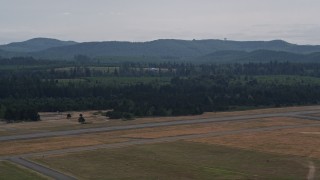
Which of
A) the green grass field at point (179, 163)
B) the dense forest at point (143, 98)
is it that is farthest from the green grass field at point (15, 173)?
the dense forest at point (143, 98)

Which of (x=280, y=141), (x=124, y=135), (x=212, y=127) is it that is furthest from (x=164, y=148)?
(x=212, y=127)

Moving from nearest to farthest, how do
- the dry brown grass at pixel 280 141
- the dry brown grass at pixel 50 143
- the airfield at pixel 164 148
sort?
the airfield at pixel 164 148 → the dry brown grass at pixel 280 141 → the dry brown grass at pixel 50 143

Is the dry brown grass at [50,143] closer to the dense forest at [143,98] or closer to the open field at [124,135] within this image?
the open field at [124,135]

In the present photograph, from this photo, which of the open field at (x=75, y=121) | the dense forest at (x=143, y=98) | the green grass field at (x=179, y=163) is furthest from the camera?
the dense forest at (x=143, y=98)

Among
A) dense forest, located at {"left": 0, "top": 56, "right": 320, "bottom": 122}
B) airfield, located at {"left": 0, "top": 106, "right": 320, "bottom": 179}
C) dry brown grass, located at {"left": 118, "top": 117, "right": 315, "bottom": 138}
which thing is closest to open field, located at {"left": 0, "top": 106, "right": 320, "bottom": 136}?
airfield, located at {"left": 0, "top": 106, "right": 320, "bottom": 179}

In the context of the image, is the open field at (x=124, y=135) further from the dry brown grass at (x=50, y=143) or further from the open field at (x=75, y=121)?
the open field at (x=75, y=121)

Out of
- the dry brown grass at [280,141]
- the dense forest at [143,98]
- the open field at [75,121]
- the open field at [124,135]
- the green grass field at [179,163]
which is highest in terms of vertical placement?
the dense forest at [143,98]

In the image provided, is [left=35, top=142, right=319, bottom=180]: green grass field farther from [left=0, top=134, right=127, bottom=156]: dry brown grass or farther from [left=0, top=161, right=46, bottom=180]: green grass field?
[left=0, top=134, right=127, bottom=156]: dry brown grass

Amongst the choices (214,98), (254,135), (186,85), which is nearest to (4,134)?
(254,135)

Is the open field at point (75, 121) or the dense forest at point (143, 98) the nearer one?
the open field at point (75, 121)

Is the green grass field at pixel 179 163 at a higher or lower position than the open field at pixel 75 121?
higher

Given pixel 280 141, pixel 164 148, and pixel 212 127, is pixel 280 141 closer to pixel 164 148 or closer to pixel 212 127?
pixel 164 148
